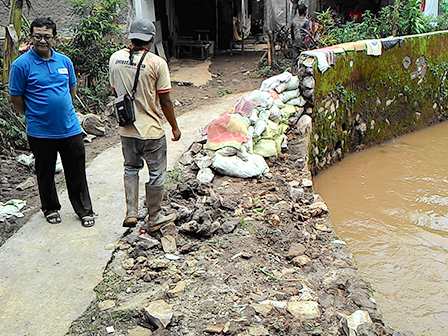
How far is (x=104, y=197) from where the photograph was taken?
4.34 meters

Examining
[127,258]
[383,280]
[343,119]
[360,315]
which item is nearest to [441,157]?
[343,119]

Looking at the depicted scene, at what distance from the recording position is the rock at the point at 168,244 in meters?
3.37

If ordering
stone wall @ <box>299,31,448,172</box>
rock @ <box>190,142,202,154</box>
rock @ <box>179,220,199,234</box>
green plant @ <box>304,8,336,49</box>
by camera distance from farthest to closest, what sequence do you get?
green plant @ <box>304,8,336,49</box> < stone wall @ <box>299,31,448,172</box> < rock @ <box>190,142,202,154</box> < rock @ <box>179,220,199,234</box>

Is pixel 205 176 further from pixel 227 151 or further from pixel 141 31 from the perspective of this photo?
pixel 141 31

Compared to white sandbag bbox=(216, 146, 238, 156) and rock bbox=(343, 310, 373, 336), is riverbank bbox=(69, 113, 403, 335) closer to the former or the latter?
rock bbox=(343, 310, 373, 336)

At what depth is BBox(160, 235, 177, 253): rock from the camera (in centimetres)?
337

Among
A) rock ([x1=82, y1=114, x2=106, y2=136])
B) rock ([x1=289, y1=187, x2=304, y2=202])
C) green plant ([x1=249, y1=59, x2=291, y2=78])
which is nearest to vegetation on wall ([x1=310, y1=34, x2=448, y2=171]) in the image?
rock ([x1=289, y1=187, x2=304, y2=202])

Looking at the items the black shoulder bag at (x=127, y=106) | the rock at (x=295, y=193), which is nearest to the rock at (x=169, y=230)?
the black shoulder bag at (x=127, y=106)

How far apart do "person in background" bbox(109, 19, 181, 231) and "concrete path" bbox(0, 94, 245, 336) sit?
0.39m

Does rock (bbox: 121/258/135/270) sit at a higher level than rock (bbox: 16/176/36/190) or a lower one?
lower

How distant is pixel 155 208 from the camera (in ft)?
11.5

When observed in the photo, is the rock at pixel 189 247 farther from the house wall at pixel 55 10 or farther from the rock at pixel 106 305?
the house wall at pixel 55 10

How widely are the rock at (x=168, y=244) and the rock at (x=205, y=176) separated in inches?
48.9

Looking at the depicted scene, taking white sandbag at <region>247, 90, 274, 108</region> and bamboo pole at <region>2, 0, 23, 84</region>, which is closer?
bamboo pole at <region>2, 0, 23, 84</region>
